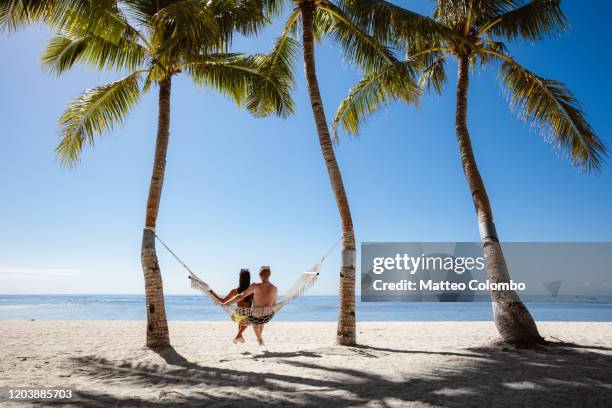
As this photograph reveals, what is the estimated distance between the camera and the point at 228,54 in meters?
7.17

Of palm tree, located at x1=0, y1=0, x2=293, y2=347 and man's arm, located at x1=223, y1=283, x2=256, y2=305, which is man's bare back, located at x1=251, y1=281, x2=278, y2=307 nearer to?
man's arm, located at x1=223, y1=283, x2=256, y2=305

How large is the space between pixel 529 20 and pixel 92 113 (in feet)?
23.4

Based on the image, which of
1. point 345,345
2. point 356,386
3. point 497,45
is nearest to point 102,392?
point 356,386

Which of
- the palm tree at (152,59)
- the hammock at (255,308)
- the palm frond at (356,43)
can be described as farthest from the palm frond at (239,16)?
the hammock at (255,308)

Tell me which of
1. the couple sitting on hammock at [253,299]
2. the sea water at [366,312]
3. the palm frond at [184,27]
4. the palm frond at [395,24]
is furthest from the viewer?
the sea water at [366,312]

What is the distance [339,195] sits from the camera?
20.8ft

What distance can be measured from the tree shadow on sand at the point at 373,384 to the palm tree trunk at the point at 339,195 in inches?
39.6

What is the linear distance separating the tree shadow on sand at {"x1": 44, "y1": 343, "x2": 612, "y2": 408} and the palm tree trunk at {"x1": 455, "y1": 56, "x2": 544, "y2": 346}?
58 cm

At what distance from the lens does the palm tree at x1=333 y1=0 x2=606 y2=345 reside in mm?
6191

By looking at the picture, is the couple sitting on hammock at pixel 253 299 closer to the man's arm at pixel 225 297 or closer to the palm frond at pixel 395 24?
the man's arm at pixel 225 297

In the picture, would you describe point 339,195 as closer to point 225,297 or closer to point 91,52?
point 225,297

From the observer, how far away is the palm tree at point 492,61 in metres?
6.19

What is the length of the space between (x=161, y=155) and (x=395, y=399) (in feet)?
15.6

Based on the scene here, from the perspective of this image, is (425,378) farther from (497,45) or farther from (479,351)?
(497,45)
